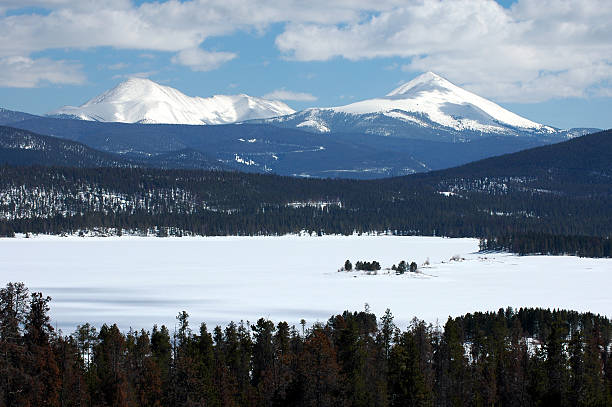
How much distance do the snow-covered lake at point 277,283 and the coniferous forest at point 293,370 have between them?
18847 millimetres

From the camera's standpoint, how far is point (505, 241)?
173375mm

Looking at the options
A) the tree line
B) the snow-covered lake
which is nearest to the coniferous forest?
the snow-covered lake

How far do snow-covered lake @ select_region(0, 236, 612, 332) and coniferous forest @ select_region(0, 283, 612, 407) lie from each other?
1885 centimetres

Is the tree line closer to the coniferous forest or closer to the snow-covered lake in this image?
the snow-covered lake

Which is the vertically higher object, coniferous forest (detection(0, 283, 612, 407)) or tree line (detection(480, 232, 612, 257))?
Result: tree line (detection(480, 232, 612, 257))

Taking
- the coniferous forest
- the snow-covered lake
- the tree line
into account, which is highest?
the tree line

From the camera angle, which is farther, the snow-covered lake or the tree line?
the tree line

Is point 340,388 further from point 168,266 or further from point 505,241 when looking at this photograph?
point 505,241

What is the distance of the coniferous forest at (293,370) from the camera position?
44000 millimetres

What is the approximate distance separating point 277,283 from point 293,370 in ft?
196

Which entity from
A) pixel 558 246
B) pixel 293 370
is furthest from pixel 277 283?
pixel 558 246

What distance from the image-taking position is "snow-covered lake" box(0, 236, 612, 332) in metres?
86.2

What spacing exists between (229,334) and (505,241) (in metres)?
122

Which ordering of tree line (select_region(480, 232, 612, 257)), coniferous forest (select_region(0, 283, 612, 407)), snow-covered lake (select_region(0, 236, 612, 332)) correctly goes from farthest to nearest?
tree line (select_region(480, 232, 612, 257)) < snow-covered lake (select_region(0, 236, 612, 332)) < coniferous forest (select_region(0, 283, 612, 407))
